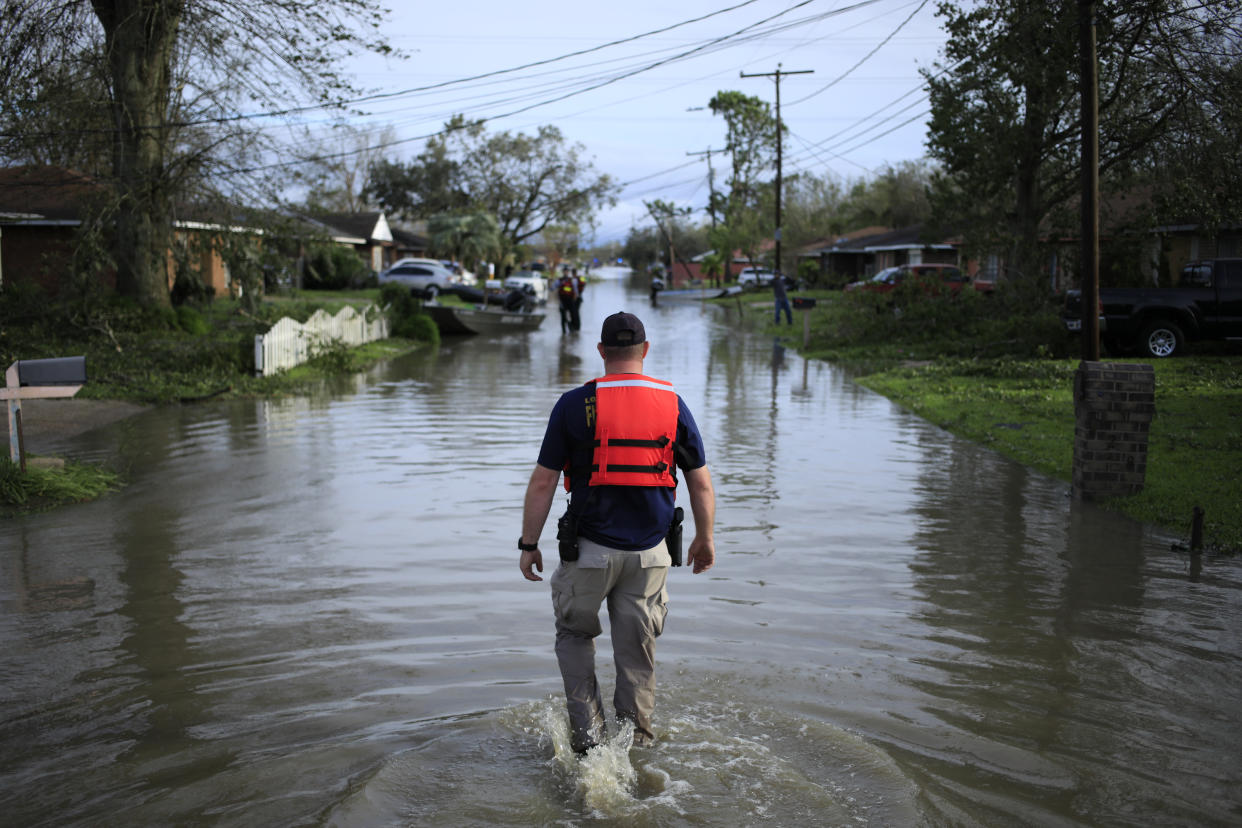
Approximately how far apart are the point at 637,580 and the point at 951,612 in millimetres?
3146

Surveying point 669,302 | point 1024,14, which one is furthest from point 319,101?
point 669,302

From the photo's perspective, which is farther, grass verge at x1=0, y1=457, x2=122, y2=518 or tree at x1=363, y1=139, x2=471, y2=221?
tree at x1=363, y1=139, x2=471, y2=221

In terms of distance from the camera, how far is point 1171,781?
4.60 meters

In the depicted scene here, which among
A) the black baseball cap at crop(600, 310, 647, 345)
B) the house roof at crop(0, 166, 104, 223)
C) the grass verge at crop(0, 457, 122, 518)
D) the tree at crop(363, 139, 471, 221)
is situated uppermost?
the tree at crop(363, 139, 471, 221)

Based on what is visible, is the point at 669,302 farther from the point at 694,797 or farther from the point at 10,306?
the point at 694,797

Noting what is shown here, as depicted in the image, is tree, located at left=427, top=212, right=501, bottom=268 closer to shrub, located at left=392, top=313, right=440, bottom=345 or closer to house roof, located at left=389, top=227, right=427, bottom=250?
house roof, located at left=389, top=227, right=427, bottom=250

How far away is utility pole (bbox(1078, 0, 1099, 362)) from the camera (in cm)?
1131

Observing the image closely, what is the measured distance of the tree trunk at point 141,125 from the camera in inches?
888

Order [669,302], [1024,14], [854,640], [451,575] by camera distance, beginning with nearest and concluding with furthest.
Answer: [854,640] < [451,575] < [1024,14] < [669,302]

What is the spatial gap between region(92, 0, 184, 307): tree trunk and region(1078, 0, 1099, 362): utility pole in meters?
17.6

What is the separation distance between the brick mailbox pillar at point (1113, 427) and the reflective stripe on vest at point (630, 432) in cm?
688

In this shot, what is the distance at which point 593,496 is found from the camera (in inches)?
177

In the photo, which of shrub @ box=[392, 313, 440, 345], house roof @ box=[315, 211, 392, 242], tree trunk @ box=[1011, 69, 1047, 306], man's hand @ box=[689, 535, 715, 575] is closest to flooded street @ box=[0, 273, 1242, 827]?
man's hand @ box=[689, 535, 715, 575]

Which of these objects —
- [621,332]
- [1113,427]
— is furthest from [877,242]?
[621,332]
